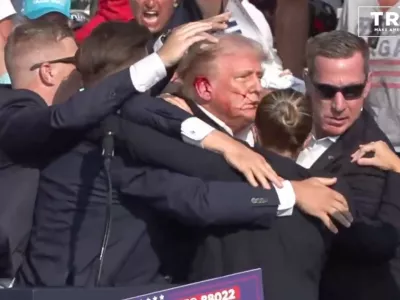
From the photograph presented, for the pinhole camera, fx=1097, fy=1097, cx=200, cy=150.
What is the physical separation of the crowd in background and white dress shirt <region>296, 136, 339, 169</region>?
0.02 m

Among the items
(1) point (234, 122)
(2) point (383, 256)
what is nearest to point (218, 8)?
(1) point (234, 122)

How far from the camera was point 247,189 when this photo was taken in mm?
3238

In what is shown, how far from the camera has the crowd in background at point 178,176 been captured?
3.25 m

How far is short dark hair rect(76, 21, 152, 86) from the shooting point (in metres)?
3.46

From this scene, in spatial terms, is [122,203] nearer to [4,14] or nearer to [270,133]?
[270,133]

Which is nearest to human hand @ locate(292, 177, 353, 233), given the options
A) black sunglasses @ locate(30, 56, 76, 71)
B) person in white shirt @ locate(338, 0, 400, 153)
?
black sunglasses @ locate(30, 56, 76, 71)

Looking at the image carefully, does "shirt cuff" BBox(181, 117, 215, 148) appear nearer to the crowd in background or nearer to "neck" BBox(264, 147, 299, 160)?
the crowd in background

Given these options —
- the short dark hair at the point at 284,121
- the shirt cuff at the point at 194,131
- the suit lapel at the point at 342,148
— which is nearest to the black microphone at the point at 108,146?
the shirt cuff at the point at 194,131

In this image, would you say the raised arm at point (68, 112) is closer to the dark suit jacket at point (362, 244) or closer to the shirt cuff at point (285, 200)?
the shirt cuff at point (285, 200)

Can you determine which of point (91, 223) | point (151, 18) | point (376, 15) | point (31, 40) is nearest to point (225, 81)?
point (91, 223)

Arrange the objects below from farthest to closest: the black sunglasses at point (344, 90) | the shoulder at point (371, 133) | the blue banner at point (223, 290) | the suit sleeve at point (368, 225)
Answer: the black sunglasses at point (344, 90) < the shoulder at point (371, 133) < the suit sleeve at point (368, 225) < the blue banner at point (223, 290)

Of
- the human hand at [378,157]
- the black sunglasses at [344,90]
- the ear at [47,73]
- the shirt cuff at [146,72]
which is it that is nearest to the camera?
the shirt cuff at [146,72]

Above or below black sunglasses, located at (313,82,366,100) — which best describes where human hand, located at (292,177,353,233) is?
above

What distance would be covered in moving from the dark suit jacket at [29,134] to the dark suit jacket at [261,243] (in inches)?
7.1
